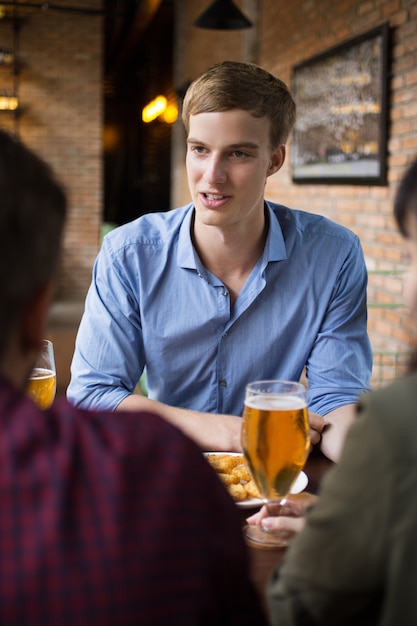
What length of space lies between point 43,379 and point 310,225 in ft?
2.92

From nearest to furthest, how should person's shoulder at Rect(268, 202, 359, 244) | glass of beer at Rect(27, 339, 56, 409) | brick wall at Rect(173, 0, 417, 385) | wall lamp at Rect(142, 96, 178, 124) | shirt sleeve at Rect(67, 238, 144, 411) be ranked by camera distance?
glass of beer at Rect(27, 339, 56, 409) < shirt sleeve at Rect(67, 238, 144, 411) < person's shoulder at Rect(268, 202, 359, 244) < brick wall at Rect(173, 0, 417, 385) < wall lamp at Rect(142, 96, 178, 124)

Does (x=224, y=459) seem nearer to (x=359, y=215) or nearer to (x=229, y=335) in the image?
(x=229, y=335)

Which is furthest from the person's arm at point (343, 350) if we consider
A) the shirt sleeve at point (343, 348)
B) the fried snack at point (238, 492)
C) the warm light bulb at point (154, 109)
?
the warm light bulb at point (154, 109)

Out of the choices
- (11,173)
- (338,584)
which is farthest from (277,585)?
(11,173)

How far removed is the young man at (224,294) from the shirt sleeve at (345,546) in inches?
38.5

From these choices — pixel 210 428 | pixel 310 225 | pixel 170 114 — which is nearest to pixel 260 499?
pixel 210 428

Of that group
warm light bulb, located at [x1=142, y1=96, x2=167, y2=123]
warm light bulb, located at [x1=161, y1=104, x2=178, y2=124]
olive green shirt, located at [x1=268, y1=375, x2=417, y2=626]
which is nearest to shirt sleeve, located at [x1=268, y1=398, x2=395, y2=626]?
olive green shirt, located at [x1=268, y1=375, x2=417, y2=626]

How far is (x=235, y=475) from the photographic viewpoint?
1.17 m

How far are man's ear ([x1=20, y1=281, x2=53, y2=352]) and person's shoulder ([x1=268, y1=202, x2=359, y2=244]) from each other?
1.28 metres

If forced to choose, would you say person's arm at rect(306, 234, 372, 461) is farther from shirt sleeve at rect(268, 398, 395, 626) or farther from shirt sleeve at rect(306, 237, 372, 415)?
shirt sleeve at rect(268, 398, 395, 626)

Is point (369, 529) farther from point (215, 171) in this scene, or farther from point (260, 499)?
point (215, 171)

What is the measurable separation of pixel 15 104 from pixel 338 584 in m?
9.46

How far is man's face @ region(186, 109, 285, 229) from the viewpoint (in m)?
1.69

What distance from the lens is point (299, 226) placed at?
1.88 m
